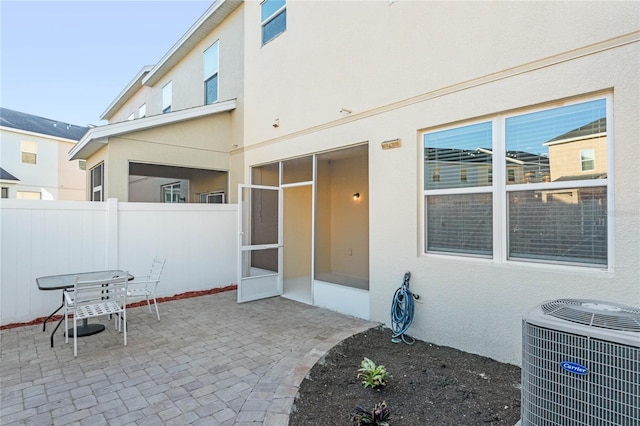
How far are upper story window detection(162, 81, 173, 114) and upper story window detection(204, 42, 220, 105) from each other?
9.84 feet

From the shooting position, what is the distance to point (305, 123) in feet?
20.6

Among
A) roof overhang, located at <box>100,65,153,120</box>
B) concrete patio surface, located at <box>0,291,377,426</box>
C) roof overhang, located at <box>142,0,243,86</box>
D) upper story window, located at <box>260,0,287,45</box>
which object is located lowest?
concrete patio surface, located at <box>0,291,377,426</box>

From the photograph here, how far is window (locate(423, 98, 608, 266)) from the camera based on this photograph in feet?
10.6

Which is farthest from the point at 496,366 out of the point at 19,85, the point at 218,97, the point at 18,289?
the point at 19,85

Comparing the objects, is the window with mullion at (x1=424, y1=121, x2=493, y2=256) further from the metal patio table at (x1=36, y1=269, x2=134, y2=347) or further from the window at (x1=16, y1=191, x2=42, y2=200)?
the window at (x1=16, y1=191, x2=42, y2=200)

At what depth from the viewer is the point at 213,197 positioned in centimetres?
977

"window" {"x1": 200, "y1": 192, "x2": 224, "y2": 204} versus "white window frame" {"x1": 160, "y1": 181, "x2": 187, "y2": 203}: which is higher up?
"white window frame" {"x1": 160, "y1": 181, "x2": 187, "y2": 203}

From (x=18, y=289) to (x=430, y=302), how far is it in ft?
21.2

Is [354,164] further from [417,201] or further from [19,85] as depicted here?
[19,85]

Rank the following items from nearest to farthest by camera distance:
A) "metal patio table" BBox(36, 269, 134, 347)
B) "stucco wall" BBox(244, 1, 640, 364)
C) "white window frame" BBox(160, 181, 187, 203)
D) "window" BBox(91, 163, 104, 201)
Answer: "stucco wall" BBox(244, 1, 640, 364) → "metal patio table" BBox(36, 269, 134, 347) → "window" BBox(91, 163, 104, 201) → "white window frame" BBox(160, 181, 187, 203)

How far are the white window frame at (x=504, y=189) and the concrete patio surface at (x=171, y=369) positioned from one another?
2134mm

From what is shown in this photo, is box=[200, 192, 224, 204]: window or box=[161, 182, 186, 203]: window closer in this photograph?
box=[200, 192, 224, 204]: window

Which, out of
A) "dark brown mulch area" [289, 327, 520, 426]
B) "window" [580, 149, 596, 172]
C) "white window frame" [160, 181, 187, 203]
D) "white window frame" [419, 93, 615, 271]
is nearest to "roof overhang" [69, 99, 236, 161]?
"white window frame" [160, 181, 187, 203]

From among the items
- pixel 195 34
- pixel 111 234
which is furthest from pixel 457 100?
pixel 195 34
